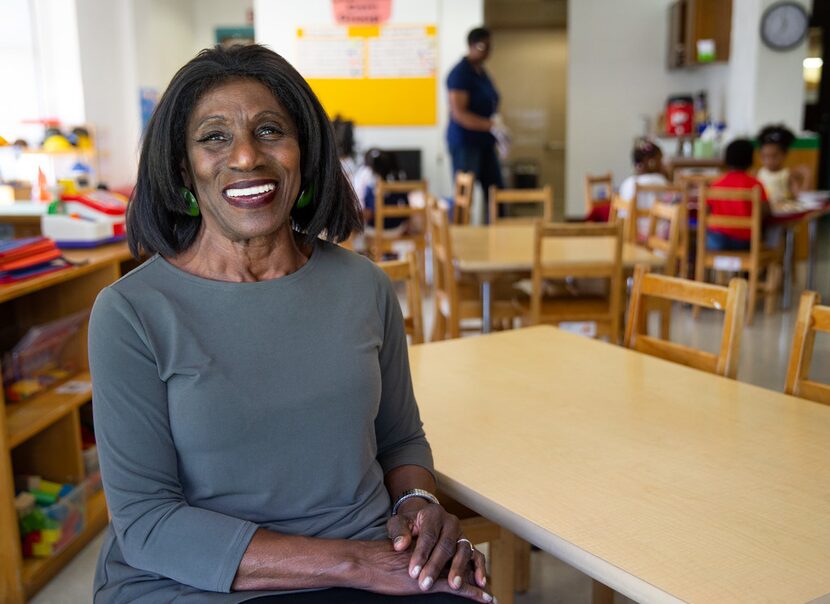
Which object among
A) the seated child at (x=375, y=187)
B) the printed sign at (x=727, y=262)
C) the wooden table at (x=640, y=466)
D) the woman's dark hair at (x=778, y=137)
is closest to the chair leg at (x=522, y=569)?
the wooden table at (x=640, y=466)

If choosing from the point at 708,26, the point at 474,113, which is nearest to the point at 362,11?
the point at 474,113

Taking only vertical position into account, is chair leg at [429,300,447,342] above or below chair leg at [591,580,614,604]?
above

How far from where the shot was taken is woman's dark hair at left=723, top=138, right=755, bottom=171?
212 inches

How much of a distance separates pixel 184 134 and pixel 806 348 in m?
1.37

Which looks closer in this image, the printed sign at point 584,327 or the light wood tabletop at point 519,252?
the light wood tabletop at point 519,252

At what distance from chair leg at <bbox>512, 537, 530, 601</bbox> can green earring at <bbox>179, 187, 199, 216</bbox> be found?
4.59 feet

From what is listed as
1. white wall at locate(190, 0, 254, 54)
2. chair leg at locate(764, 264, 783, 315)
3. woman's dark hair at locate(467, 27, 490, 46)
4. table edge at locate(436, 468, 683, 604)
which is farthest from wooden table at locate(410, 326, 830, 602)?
white wall at locate(190, 0, 254, 54)

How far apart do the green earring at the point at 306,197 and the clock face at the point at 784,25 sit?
725cm

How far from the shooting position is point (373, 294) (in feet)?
4.68

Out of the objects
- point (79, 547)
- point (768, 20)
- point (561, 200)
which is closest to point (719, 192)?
point (768, 20)

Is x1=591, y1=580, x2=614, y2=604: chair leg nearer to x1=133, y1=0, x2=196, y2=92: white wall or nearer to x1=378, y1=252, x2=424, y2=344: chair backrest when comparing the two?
x1=378, y1=252, x2=424, y2=344: chair backrest

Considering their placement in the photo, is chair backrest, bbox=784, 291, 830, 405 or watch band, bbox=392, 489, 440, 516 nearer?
watch band, bbox=392, 489, 440, 516

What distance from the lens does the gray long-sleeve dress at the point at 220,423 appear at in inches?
46.9

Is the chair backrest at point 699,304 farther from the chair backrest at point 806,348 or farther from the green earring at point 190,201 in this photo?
the green earring at point 190,201
